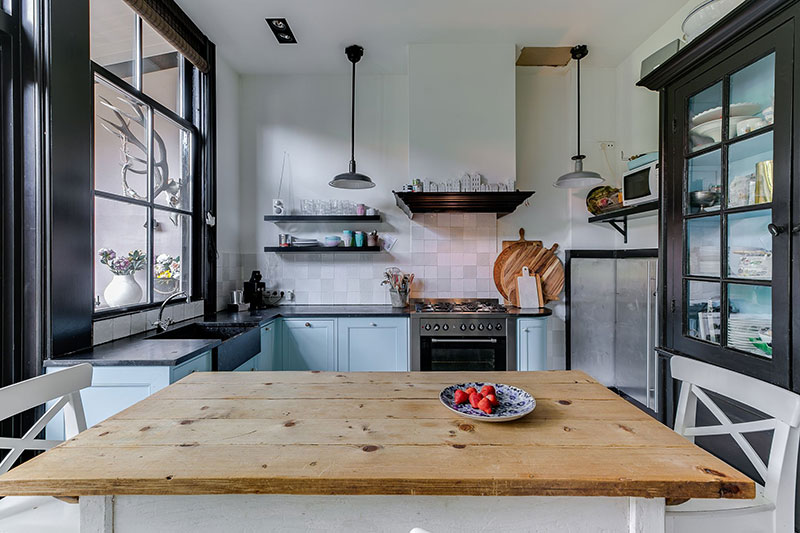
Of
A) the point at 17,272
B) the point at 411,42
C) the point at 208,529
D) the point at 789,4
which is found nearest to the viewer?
the point at 208,529

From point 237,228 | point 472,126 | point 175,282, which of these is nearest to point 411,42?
point 472,126

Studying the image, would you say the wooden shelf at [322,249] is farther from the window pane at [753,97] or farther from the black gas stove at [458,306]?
the window pane at [753,97]

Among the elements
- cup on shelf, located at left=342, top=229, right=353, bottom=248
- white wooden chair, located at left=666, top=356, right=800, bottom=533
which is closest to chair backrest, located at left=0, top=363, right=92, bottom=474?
white wooden chair, located at left=666, top=356, right=800, bottom=533

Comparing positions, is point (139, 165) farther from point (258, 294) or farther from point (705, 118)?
point (705, 118)

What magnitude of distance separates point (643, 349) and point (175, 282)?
11.8 feet

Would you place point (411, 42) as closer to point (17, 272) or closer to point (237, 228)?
point (237, 228)

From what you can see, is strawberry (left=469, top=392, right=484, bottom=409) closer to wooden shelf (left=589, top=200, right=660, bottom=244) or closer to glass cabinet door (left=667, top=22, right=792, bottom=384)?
glass cabinet door (left=667, top=22, right=792, bottom=384)

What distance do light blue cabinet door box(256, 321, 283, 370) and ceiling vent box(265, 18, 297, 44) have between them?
2219 millimetres

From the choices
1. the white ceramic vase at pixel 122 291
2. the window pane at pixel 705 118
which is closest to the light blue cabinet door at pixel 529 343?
the window pane at pixel 705 118

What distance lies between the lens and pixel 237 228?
135 inches

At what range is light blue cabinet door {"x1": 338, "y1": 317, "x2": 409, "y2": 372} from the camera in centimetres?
288

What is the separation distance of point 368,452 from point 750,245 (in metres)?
1.75

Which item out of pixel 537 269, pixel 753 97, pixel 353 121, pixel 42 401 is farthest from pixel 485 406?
pixel 353 121

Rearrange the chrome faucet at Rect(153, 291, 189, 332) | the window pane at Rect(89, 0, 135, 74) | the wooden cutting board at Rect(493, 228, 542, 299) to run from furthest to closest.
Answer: the wooden cutting board at Rect(493, 228, 542, 299)
the chrome faucet at Rect(153, 291, 189, 332)
the window pane at Rect(89, 0, 135, 74)
